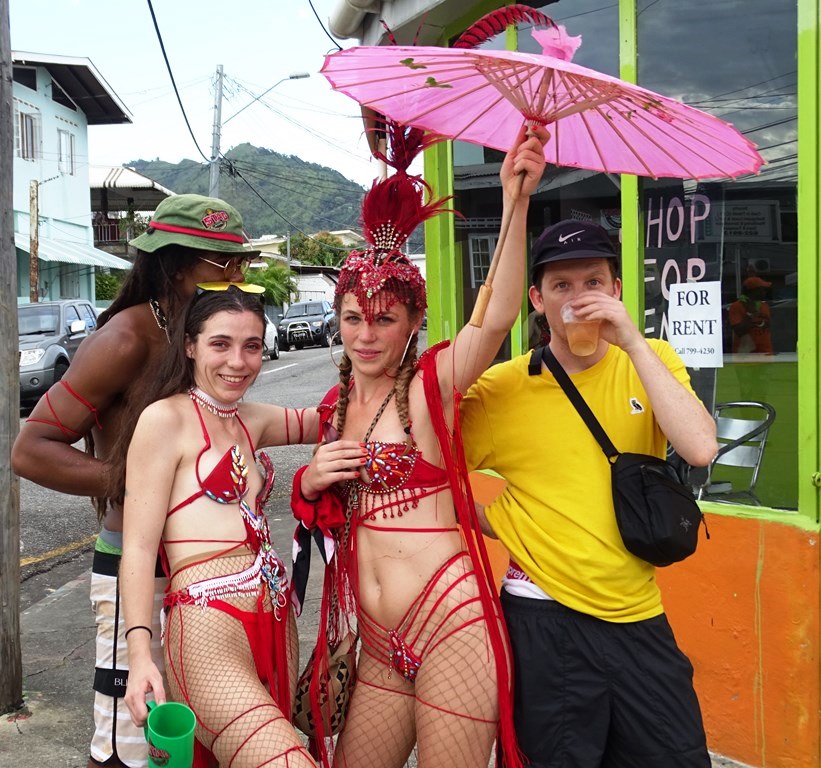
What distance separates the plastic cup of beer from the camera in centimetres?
207

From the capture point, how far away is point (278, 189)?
93.6 metres

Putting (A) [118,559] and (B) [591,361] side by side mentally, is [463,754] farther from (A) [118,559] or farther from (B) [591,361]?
(A) [118,559]

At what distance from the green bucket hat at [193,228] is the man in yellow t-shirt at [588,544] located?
1.00 m

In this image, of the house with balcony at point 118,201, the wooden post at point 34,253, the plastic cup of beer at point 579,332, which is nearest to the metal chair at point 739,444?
the plastic cup of beer at point 579,332

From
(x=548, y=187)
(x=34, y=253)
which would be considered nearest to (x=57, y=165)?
(x=34, y=253)

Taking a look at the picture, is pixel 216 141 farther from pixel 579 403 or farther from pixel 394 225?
pixel 579 403

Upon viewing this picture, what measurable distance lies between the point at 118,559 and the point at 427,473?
1041 mm

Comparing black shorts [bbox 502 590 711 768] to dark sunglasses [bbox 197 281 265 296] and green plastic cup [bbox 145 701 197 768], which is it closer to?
green plastic cup [bbox 145 701 197 768]

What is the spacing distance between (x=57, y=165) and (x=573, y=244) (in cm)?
2888

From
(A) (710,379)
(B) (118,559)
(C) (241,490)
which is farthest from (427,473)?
(A) (710,379)

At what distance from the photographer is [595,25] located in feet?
12.9

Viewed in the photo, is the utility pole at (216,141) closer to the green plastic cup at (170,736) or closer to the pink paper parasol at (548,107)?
the pink paper parasol at (548,107)

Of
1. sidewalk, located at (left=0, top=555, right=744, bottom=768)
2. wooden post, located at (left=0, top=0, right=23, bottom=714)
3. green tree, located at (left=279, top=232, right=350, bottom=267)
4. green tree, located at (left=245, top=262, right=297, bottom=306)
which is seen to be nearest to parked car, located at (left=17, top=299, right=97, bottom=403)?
sidewalk, located at (left=0, top=555, right=744, bottom=768)

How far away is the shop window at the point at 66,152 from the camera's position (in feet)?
91.8
